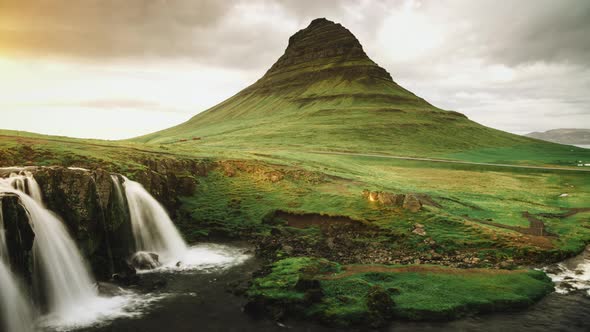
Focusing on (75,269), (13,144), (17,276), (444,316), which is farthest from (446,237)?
(13,144)

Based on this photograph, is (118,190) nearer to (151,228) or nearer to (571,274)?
(151,228)

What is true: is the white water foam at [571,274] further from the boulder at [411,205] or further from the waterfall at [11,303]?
the waterfall at [11,303]

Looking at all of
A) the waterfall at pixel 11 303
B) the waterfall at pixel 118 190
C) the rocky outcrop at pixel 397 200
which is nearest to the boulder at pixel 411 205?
the rocky outcrop at pixel 397 200

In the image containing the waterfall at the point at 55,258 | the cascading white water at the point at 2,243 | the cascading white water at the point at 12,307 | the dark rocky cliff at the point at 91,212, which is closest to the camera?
the cascading white water at the point at 12,307

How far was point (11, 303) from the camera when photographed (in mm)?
20141

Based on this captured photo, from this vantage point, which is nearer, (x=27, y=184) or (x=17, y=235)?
(x=17, y=235)

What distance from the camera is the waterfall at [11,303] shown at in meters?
19.6

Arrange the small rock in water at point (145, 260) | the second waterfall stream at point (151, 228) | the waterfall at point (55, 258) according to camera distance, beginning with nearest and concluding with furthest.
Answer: the waterfall at point (55, 258)
the small rock in water at point (145, 260)
the second waterfall stream at point (151, 228)

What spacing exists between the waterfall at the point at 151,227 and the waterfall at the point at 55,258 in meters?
7.05

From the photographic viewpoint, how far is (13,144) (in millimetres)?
36406

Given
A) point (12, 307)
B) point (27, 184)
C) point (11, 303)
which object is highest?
point (27, 184)

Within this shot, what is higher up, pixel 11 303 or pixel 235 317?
pixel 11 303

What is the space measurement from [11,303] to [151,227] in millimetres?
14894

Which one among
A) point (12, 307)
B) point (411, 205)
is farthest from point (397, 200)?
point (12, 307)
